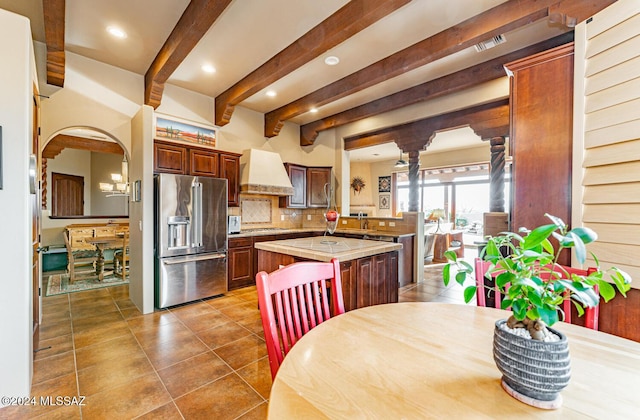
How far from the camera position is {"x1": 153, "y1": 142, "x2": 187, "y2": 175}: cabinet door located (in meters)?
3.83

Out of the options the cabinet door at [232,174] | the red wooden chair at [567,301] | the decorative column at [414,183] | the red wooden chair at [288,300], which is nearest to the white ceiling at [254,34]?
the cabinet door at [232,174]

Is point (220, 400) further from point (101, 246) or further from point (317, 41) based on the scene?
point (101, 246)

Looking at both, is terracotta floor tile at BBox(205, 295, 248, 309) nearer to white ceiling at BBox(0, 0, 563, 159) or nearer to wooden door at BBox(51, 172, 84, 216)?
white ceiling at BBox(0, 0, 563, 159)

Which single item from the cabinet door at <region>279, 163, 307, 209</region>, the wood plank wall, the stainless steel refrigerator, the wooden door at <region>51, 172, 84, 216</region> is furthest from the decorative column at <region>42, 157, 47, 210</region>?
the wood plank wall

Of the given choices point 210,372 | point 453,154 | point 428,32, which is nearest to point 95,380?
point 210,372

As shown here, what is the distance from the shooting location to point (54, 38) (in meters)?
2.92

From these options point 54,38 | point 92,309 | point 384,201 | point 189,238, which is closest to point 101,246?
point 92,309

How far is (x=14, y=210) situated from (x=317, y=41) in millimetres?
2829

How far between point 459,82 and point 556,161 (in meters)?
2.39

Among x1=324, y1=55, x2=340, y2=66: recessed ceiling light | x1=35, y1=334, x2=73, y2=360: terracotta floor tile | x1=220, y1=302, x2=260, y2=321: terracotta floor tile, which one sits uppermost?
x1=324, y1=55, x2=340, y2=66: recessed ceiling light

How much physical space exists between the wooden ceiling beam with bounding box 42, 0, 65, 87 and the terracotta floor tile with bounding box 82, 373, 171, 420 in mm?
3173

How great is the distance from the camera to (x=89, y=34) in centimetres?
316

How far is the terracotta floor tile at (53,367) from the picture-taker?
212 cm

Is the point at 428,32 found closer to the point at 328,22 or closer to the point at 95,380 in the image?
the point at 328,22
